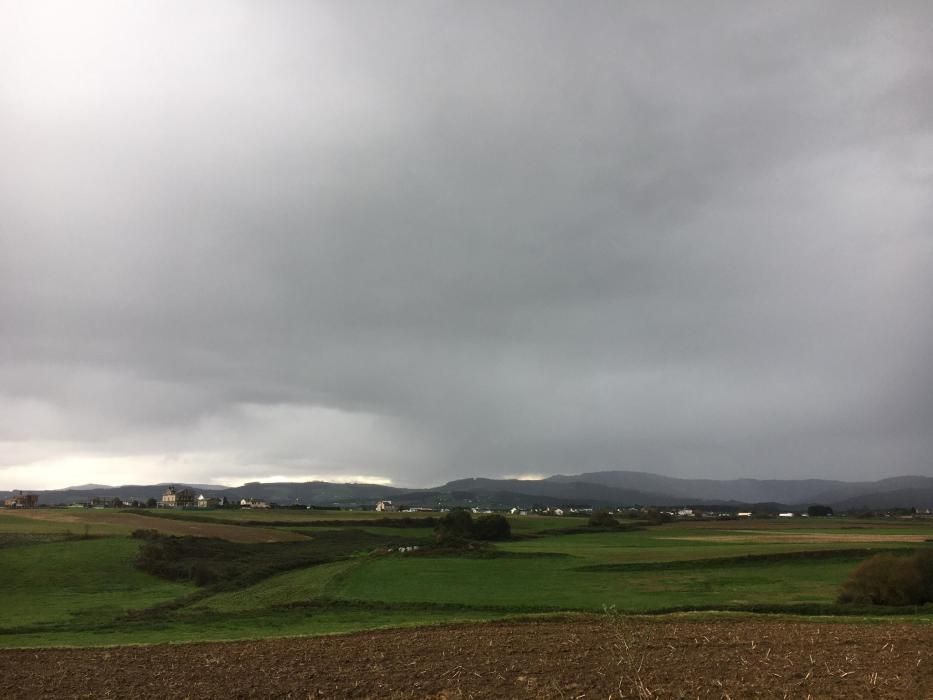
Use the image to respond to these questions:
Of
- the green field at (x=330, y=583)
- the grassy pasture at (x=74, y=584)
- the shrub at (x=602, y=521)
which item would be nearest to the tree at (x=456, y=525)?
the green field at (x=330, y=583)

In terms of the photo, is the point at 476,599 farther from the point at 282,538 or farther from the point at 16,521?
the point at 16,521

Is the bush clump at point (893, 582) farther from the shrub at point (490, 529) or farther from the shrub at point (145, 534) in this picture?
the shrub at point (490, 529)

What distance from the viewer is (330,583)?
47.8 meters

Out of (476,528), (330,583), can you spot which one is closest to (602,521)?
(476,528)

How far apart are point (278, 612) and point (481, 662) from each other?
19.8 meters

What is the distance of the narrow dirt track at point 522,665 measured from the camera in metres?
16.1

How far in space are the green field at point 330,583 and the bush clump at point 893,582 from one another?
194 centimetres

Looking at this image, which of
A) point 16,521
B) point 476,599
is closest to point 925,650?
point 476,599

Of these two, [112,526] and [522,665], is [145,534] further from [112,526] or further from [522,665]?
[522,665]

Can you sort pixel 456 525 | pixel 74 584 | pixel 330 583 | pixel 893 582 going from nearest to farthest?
1. pixel 893 582
2. pixel 330 583
3. pixel 74 584
4. pixel 456 525

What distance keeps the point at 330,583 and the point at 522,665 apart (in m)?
31.5

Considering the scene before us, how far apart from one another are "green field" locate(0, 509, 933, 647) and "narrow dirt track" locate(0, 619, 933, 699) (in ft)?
12.5

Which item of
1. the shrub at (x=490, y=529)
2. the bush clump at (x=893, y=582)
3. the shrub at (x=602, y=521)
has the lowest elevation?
the shrub at (x=602, y=521)

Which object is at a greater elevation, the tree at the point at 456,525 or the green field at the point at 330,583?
the green field at the point at 330,583
